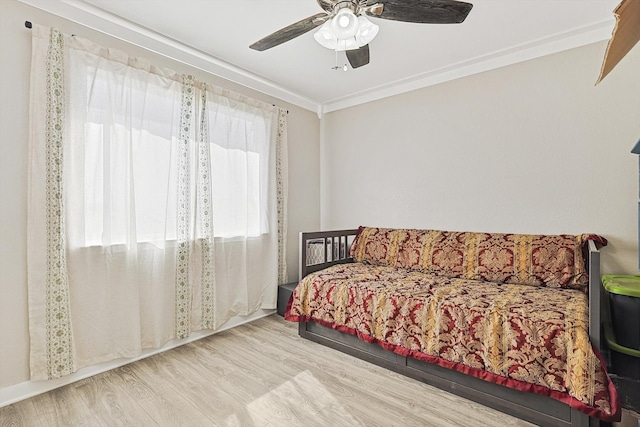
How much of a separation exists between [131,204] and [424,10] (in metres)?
2.21

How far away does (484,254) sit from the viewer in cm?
271

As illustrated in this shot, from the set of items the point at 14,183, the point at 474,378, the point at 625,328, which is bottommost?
the point at 474,378

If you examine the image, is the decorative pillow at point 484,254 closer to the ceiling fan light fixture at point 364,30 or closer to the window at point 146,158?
the window at point 146,158

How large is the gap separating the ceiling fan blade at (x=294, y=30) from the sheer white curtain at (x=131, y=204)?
3.34 feet

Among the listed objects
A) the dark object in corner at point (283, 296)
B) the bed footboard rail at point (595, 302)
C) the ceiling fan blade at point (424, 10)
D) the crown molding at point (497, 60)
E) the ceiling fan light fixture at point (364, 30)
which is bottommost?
the dark object in corner at point (283, 296)

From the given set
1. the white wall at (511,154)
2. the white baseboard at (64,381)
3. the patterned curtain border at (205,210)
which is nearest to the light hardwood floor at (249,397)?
the white baseboard at (64,381)

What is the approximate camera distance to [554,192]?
2.57 m

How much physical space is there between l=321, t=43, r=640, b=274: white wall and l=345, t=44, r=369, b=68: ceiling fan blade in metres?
1.35

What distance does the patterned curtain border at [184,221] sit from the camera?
2.61 m

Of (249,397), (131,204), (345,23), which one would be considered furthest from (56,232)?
(345,23)

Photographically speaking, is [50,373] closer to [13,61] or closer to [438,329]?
[13,61]

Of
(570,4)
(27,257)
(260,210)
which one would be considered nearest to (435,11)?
(570,4)

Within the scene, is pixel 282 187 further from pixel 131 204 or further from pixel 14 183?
pixel 14 183

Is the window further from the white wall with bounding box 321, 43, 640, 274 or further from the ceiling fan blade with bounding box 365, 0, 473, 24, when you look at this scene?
the ceiling fan blade with bounding box 365, 0, 473, 24
